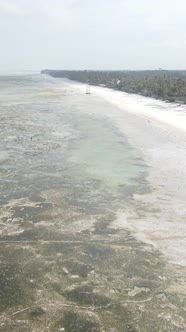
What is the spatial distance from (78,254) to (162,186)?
25.9 feet

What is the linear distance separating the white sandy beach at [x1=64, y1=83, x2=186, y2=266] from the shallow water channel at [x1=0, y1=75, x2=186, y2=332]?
1.55 feet

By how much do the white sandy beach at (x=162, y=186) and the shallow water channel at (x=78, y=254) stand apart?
472 mm

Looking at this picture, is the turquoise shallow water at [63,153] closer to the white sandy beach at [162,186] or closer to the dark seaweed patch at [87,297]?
the white sandy beach at [162,186]

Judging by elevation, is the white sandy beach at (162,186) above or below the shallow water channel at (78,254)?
above

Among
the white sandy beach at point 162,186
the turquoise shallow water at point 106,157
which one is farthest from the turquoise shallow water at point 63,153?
the white sandy beach at point 162,186

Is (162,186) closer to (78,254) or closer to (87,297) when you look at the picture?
(78,254)

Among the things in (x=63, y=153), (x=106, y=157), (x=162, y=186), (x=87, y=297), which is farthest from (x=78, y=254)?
(x=63, y=153)

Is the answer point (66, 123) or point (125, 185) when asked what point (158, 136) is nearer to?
point (66, 123)

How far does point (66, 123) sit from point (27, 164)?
18.8 meters

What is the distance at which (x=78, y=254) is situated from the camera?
1305 cm

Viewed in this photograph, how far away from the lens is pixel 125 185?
65.5 feet

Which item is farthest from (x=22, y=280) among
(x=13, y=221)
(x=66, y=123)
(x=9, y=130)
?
(x=66, y=123)

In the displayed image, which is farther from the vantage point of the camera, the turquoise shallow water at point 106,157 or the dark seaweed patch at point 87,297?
the turquoise shallow water at point 106,157

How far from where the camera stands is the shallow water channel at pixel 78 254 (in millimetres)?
9969
